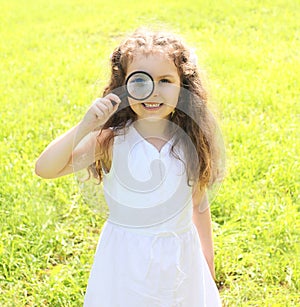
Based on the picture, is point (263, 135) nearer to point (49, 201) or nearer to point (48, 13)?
point (49, 201)

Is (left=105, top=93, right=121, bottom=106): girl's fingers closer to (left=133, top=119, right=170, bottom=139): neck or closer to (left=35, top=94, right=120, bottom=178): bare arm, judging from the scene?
(left=35, top=94, right=120, bottom=178): bare arm

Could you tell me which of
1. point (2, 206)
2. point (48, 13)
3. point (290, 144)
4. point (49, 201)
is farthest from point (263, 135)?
point (48, 13)

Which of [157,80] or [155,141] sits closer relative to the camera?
[157,80]

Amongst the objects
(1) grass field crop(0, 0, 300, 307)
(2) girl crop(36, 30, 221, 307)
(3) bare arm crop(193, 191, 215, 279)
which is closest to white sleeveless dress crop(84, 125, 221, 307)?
(2) girl crop(36, 30, 221, 307)

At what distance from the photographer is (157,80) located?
Result: 156cm

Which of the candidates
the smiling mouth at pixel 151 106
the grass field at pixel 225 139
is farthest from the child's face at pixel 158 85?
the grass field at pixel 225 139

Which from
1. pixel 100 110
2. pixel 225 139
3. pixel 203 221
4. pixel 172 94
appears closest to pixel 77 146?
pixel 100 110

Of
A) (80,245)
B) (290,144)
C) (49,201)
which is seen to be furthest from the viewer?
(290,144)

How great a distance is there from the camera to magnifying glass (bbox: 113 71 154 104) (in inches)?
58.9

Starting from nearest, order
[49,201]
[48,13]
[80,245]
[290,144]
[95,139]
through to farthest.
Result: [95,139] < [80,245] < [49,201] < [290,144] < [48,13]

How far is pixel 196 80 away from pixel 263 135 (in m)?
2.09

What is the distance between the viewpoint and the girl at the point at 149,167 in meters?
1.60

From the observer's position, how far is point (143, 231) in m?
1.68

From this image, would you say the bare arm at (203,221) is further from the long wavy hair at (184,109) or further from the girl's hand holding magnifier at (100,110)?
the girl's hand holding magnifier at (100,110)
